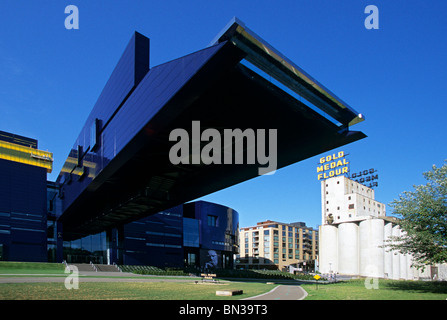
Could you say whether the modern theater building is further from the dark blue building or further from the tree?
the tree

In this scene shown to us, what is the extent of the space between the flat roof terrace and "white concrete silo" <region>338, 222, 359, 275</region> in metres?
56.8

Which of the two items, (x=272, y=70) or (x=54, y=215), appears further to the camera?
(x=54, y=215)

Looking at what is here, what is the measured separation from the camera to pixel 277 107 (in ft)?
79.2

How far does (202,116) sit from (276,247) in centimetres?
11492

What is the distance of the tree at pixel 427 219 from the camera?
24.2 m

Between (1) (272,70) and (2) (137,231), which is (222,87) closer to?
(1) (272,70)

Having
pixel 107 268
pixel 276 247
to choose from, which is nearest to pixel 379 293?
pixel 107 268

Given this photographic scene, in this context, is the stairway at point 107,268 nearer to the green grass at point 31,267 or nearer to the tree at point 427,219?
the green grass at point 31,267

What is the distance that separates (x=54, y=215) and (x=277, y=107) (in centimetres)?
5229

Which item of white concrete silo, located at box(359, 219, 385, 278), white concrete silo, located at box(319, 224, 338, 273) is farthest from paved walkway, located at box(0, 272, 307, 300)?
white concrete silo, located at box(319, 224, 338, 273)

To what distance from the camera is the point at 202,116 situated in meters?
25.0
